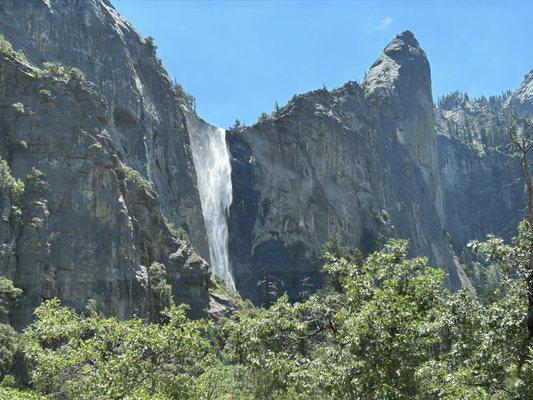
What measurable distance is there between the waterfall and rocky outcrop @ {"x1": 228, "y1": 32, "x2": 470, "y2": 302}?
48.8 inches

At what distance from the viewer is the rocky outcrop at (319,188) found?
251 ft

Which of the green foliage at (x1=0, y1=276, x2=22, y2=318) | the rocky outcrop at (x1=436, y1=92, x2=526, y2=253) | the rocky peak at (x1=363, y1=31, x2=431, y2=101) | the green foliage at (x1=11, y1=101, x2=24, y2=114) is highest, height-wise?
the rocky peak at (x1=363, y1=31, x2=431, y2=101)

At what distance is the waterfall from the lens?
72.3 meters

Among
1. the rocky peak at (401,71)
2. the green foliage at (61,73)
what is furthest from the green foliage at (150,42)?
the rocky peak at (401,71)

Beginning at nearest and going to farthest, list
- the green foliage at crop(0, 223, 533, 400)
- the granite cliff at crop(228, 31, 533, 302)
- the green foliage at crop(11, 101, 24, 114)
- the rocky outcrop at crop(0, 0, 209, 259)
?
the green foliage at crop(0, 223, 533, 400) < the green foliage at crop(11, 101, 24, 114) < the rocky outcrop at crop(0, 0, 209, 259) < the granite cliff at crop(228, 31, 533, 302)

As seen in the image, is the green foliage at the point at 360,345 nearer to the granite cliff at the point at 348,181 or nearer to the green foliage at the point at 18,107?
the green foliage at the point at 18,107

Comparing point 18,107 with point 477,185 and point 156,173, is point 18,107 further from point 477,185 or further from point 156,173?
point 477,185

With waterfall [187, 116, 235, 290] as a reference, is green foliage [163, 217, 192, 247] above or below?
below

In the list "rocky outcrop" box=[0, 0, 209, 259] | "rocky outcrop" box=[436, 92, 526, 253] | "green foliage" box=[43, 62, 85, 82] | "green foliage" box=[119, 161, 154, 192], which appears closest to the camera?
"green foliage" box=[43, 62, 85, 82]

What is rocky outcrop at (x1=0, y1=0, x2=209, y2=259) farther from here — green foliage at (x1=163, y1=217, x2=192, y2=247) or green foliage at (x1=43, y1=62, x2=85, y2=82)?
green foliage at (x1=43, y1=62, x2=85, y2=82)

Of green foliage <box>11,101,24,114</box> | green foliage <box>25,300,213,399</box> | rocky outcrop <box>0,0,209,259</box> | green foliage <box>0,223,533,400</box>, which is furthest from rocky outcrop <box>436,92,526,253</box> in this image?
green foliage <box>25,300,213,399</box>

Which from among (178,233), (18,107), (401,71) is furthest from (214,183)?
(401,71)

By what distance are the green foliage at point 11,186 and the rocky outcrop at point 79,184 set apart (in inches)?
25.6

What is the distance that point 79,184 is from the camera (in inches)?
1748
